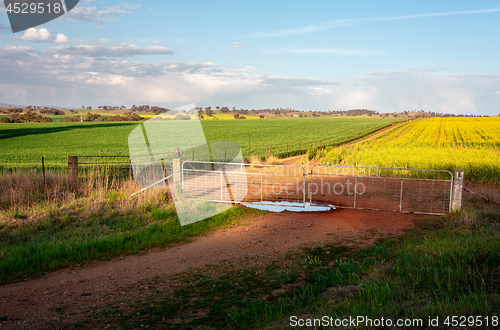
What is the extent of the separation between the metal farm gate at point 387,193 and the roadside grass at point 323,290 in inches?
172

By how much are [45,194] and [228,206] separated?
6702mm

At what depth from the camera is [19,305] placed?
5.80 m

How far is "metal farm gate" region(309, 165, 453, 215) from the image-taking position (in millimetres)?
13152

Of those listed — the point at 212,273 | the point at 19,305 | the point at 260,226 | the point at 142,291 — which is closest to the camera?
the point at 19,305

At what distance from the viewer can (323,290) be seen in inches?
242

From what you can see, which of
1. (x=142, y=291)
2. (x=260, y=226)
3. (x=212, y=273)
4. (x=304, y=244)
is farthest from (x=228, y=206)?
(x=142, y=291)

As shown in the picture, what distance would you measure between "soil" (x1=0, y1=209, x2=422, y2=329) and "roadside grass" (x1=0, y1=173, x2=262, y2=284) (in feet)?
1.74

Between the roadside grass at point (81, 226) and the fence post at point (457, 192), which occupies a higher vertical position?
the fence post at point (457, 192)

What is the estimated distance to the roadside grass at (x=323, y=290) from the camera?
4.72 metres

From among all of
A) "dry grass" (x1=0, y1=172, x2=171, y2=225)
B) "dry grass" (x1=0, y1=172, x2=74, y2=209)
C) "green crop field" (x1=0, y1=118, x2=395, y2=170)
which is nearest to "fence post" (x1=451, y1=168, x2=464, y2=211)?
"dry grass" (x1=0, y1=172, x2=171, y2=225)

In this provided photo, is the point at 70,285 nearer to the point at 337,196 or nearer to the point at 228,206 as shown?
the point at 228,206

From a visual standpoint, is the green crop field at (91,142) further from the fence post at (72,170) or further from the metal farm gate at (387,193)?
the metal farm gate at (387,193)

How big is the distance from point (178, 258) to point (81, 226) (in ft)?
13.5

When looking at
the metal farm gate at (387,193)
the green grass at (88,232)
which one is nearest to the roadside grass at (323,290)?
the green grass at (88,232)
